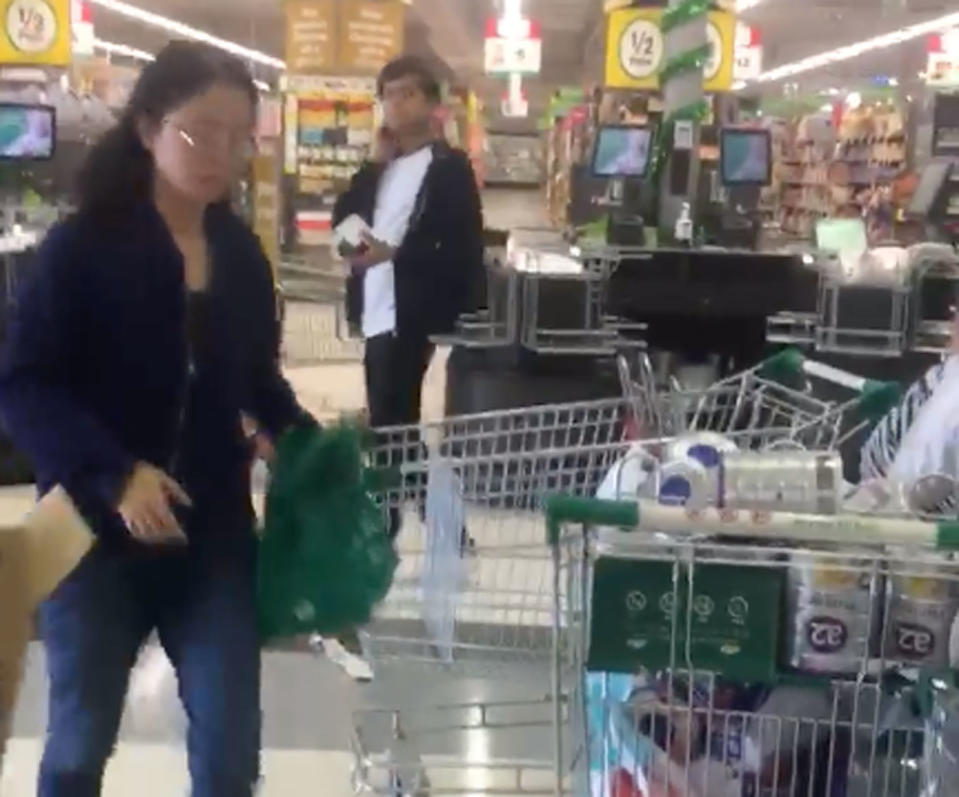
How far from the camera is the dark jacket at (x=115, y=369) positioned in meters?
2.16

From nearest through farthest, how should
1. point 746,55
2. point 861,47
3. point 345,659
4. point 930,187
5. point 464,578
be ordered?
point 464,578, point 345,659, point 930,187, point 746,55, point 861,47

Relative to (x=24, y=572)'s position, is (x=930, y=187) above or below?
above

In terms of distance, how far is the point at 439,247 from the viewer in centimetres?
496

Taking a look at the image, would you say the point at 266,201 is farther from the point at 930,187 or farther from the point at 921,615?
the point at 921,615

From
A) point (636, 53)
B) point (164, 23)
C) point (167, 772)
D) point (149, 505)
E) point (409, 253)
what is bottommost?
point (167, 772)

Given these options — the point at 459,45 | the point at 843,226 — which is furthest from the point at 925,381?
the point at 459,45

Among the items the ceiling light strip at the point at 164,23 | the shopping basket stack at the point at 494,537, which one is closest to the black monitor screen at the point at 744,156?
the shopping basket stack at the point at 494,537

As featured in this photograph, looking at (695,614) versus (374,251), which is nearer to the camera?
(695,614)

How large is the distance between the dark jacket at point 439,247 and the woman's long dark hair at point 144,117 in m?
2.60

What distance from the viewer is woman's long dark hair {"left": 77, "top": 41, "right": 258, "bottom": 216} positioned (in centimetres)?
224

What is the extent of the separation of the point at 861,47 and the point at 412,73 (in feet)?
67.8

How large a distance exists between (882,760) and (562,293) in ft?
13.7

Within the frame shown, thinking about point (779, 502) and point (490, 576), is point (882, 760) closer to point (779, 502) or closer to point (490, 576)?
point (779, 502)

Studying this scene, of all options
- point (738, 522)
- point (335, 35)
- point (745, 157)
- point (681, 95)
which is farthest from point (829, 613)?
point (335, 35)
